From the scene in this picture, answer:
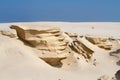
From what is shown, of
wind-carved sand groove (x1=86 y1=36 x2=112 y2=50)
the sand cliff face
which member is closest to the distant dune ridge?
the sand cliff face

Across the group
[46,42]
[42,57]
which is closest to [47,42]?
[46,42]

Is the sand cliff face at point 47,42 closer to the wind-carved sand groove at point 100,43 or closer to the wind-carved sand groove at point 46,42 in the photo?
the wind-carved sand groove at point 46,42

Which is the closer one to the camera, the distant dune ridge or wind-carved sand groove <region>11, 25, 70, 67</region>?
the distant dune ridge

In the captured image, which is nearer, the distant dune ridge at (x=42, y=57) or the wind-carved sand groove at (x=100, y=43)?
the distant dune ridge at (x=42, y=57)

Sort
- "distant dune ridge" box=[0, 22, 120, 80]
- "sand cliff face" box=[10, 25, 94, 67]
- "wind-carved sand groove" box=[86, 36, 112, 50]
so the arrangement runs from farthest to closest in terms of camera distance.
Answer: "wind-carved sand groove" box=[86, 36, 112, 50] → "sand cliff face" box=[10, 25, 94, 67] → "distant dune ridge" box=[0, 22, 120, 80]

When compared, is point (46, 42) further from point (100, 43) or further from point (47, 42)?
point (100, 43)

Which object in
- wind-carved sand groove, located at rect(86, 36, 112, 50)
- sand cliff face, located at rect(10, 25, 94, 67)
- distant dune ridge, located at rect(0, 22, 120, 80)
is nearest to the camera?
distant dune ridge, located at rect(0, 22, 120, 80)

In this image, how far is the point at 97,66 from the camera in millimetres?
16797

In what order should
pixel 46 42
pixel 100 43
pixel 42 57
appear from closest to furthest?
pixel 42 57
pixel 46 42
pixel 100 43

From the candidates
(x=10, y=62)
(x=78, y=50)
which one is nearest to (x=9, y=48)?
(x=10, y=62)

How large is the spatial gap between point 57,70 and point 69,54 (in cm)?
190

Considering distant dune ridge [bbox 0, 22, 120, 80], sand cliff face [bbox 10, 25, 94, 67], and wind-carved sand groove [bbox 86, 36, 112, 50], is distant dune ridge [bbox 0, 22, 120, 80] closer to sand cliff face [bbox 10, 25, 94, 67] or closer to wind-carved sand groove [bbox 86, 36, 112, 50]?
sand cliff face [bbox 10, 25, 94, 67]

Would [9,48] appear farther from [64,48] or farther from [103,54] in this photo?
[103,54]

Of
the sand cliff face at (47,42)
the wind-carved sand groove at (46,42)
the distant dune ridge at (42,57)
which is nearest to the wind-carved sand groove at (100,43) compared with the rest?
the distant dune ridge at (42,57)
